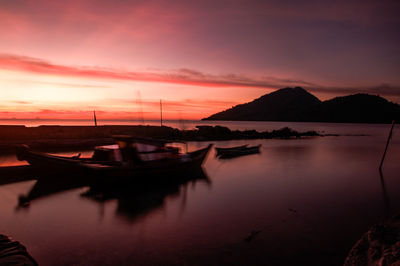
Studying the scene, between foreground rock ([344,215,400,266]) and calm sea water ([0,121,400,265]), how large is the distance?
1385 millimetres

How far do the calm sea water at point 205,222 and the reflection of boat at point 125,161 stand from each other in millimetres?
1467

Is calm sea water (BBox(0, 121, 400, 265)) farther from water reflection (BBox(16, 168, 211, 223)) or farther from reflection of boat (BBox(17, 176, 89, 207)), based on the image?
reflection of boat (BBox(17, 176, 89, 207))

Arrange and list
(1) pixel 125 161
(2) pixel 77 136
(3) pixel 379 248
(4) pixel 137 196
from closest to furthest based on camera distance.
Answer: (3) pixel 379 248
(4) pixel 137 196
(1) pixel 125 161
(2) pixel 77 136

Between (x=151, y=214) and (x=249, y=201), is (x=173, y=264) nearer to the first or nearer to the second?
(x=151, y=214)

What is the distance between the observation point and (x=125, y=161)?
16.0 metres

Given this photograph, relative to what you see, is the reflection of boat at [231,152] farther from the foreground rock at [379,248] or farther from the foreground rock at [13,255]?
the foreground rock at [13,255]

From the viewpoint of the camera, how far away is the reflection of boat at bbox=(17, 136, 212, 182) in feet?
50.4

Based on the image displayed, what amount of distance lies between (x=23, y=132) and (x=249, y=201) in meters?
44.3

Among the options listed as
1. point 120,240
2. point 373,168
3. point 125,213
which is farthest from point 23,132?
point 373,168

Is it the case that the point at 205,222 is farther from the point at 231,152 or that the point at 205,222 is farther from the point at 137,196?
the point at 231,152

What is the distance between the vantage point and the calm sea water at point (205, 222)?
25.3 feet

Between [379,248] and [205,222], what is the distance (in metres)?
6.78

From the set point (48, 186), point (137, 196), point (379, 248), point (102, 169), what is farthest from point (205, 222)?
point (48, 186)

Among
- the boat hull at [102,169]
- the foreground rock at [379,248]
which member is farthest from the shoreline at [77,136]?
the foreground rock at [379,248]
